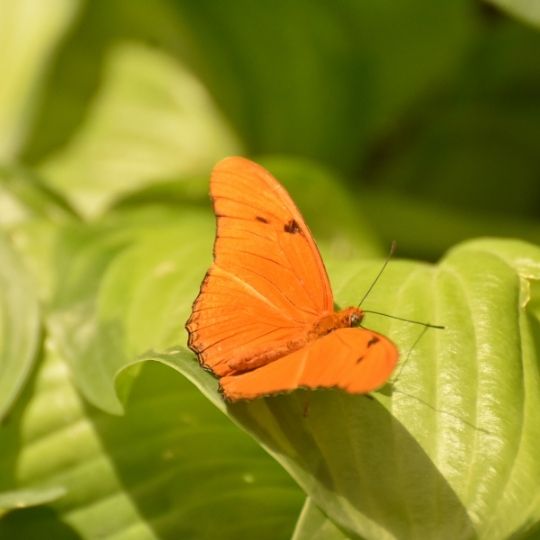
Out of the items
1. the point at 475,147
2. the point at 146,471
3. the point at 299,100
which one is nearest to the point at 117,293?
the point at 146,471

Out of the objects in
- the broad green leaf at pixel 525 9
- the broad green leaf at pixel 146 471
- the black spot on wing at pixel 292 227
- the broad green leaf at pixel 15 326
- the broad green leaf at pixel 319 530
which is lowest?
the broad green leaf at pixel 146 471

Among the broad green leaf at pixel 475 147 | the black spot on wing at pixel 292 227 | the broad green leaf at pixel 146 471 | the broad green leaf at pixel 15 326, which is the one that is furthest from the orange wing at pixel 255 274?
the broad green leaf at pixel 475 147

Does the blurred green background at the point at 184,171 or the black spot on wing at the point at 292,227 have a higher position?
the black spot on wing at the point at 292,227

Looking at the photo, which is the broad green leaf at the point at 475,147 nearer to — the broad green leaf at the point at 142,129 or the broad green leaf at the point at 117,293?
the broad green leaf at the point at 142,129

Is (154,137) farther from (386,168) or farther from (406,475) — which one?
(406,475)

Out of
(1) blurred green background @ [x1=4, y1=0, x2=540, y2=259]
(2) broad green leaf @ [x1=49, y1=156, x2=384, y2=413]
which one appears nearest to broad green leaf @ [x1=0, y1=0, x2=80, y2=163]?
(1) blurred green background @ [x1=4, y1=0, x2=540, y2=259]

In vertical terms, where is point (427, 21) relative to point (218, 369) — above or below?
above

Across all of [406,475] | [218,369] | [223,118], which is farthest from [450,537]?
[223,118]
